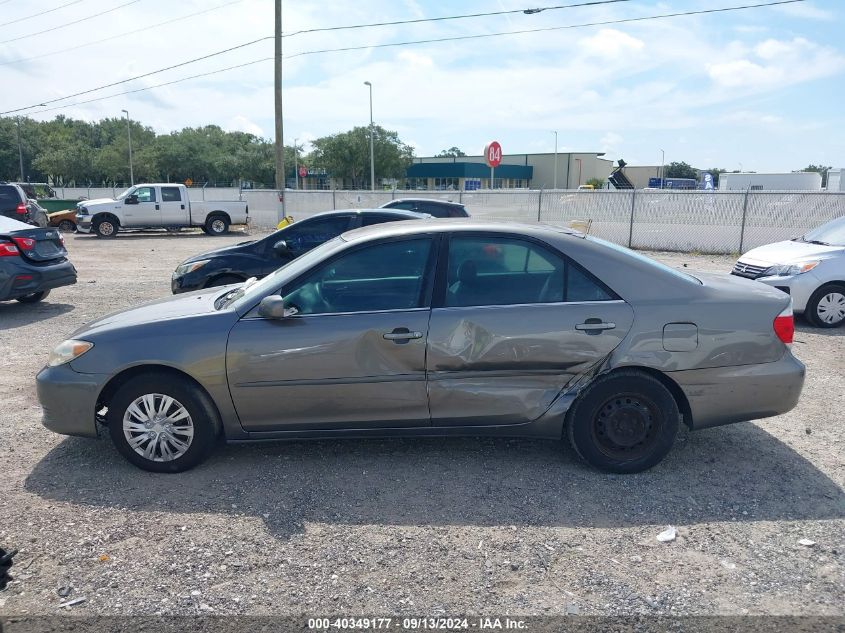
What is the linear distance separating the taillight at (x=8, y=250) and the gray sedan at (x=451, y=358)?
6.30 metres

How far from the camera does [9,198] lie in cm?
1852

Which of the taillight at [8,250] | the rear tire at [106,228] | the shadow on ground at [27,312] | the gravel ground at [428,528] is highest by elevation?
the taillight at [8,250]

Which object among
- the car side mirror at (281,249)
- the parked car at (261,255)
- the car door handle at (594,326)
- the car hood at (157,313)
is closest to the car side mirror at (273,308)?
the car hood at (157,313)

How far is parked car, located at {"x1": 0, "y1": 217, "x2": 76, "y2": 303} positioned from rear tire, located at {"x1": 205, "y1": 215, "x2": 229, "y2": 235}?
15.8 m

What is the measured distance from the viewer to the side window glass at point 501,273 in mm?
4336

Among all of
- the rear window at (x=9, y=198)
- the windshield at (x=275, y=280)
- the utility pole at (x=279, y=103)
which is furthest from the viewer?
the utility pole at (x=279, y=103)

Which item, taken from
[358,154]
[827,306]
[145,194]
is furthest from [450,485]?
[358,154]

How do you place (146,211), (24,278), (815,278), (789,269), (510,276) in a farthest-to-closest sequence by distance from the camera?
(146,211) < (24,278) < (789,269) < (815,278) < (510,276)

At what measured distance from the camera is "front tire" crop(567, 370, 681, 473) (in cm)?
429

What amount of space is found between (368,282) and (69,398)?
6.76 ft

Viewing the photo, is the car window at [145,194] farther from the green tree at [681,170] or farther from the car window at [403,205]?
the green tree at [681,170]

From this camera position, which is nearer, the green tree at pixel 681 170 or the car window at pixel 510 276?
the car window at pixel 510 276

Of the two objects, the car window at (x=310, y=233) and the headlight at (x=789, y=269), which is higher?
the car window at (x=310, y=233)

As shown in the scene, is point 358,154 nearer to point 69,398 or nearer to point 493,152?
point 493,152
